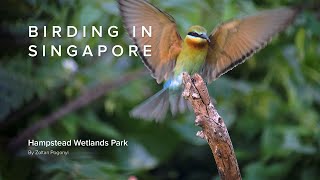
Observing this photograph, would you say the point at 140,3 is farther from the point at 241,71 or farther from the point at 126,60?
the point at 241,71

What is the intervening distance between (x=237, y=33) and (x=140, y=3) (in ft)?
0.70

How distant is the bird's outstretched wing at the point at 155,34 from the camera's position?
173 centimetres

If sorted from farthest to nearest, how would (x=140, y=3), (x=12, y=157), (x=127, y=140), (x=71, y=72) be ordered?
1. (x=127, y=140)
2. (x=71, y=72)
3. (x=12, y=157)
4. (x=140, y=3)

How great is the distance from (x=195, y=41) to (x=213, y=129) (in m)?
0.49

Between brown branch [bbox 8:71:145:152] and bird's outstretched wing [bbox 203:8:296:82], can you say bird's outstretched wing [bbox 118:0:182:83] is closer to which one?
bird's outstretched wing [bbox 203:8:296:82]

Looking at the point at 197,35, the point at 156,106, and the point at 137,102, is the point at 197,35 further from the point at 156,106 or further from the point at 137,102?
the point at 137,102

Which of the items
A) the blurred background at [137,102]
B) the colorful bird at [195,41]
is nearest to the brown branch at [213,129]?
the colorful bird at [195,41]

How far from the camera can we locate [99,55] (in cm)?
230

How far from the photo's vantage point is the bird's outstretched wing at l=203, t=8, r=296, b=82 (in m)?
1.74

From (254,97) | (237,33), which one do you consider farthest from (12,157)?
(254,97)

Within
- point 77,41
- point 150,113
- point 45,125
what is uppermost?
point 77,41

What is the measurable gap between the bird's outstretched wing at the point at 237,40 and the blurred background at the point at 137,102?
0.14 meters

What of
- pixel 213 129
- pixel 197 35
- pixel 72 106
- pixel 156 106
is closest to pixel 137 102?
pixel 72 106

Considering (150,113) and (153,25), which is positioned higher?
(153,25)
